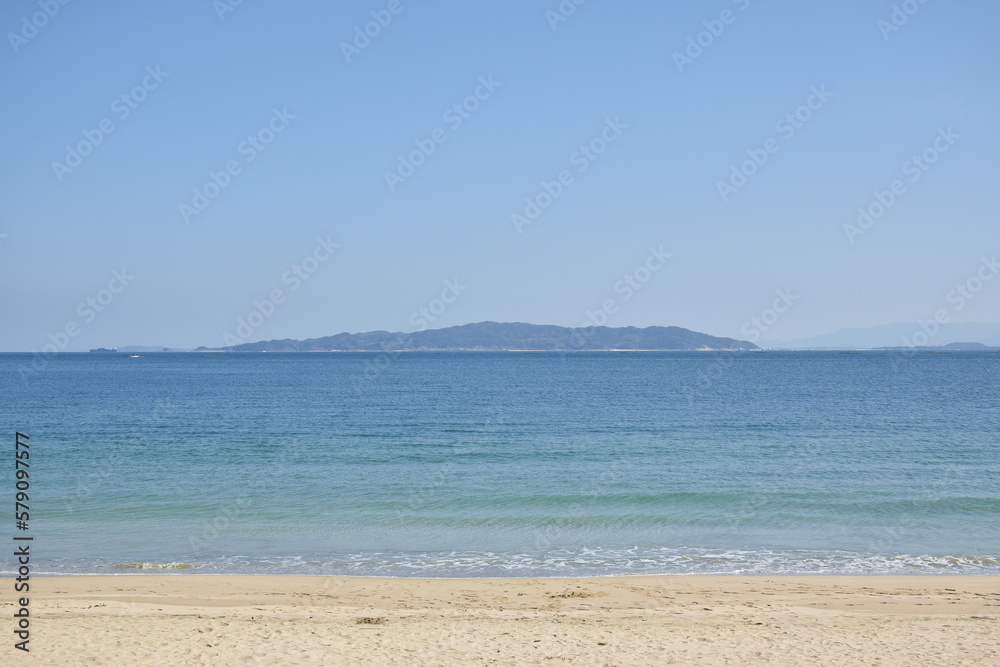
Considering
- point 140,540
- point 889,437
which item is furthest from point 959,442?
point 140,540

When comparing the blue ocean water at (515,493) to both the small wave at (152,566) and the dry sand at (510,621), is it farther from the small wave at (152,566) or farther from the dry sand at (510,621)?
the dry sand at (510,621)

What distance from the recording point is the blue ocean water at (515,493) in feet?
48.6

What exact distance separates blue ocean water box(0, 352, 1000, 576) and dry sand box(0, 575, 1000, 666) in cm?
122

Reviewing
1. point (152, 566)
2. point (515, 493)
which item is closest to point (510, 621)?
point (152, 566)

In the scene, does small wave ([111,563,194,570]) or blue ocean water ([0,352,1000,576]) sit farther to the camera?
blue ocean water ([0,352,1000,576])

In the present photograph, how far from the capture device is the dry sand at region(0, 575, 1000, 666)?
9086 mm

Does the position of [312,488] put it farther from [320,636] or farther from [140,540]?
[320,636]

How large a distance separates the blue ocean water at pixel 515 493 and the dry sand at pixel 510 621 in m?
1.22

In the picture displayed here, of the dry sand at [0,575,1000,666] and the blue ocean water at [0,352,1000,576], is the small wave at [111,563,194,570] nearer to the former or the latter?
the blue ocean water at [0,352,1000,576]

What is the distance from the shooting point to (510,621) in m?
10.6

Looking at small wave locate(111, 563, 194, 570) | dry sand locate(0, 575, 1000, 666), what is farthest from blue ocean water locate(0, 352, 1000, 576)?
dry sand locate(0, 575, 1000, 666)

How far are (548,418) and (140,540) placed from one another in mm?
26702

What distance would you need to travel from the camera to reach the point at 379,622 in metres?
10.6

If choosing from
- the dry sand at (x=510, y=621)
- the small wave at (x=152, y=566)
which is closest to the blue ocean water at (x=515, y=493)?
the small wave at (x=152, y=566)
